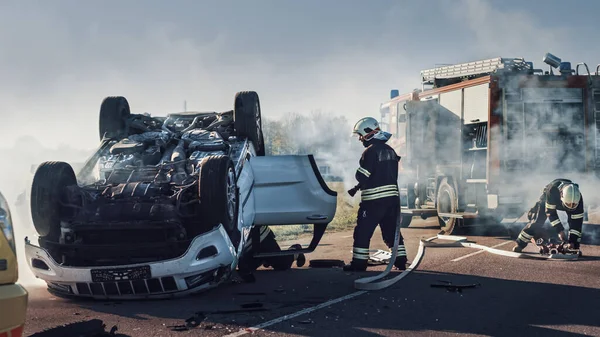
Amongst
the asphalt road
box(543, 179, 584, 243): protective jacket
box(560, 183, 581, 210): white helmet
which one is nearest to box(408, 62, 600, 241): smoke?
box(543, 179, 584, 243): protective jacket

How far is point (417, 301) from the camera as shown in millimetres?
6105

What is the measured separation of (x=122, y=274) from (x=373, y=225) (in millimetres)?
3219

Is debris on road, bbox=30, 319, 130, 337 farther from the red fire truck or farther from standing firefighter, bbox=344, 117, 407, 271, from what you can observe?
the red fire truck

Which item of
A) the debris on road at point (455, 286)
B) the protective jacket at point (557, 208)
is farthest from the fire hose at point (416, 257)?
the protective jacket at point (557, 208)

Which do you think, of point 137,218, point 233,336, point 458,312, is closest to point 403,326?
point 458,312

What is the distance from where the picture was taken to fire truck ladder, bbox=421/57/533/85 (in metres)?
12.6

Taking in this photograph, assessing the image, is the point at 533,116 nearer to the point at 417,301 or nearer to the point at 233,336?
the point at 417,301

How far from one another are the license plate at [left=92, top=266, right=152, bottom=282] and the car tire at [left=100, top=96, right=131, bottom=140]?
2763 mm

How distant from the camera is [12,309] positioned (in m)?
2.92

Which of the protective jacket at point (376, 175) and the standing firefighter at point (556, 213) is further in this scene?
the standing firefighter at point (556, 213)

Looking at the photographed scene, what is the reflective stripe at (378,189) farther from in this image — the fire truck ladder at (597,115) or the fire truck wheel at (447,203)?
the fire truck ladder at (597,115)

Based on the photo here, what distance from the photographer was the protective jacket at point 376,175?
810cm

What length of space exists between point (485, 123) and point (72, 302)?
28.1 feet

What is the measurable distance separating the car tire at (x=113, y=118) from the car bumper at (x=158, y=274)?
93.9 inches
